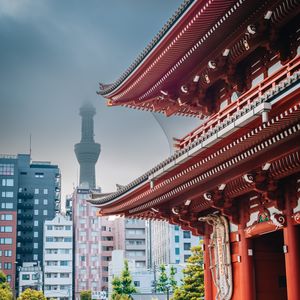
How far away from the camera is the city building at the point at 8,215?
11725cm

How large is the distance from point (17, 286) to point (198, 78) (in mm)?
100435

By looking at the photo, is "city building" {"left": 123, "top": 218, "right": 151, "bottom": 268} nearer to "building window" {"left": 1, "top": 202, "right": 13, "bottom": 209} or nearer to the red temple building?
"building window" {"left": 1, "top": 202, "right": 13, "bottom": 209}

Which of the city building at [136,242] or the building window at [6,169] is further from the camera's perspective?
the building window at [6,169]

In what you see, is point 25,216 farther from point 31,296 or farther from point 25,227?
point 31,296

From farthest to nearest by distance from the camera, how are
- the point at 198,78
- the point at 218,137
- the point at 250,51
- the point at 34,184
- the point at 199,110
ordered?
the point at 34,184 < the point at 199,110 < the point at 198,78 < the point at 250,51 < the point at 218,137

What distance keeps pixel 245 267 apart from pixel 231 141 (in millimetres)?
5931

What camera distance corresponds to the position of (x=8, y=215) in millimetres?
122188

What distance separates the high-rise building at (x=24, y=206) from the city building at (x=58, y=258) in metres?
6.74

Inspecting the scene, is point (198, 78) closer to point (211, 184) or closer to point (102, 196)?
point (211, 184)

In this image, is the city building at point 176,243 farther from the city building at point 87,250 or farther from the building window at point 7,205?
the building window at point 7,205

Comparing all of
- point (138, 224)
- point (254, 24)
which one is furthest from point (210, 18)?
point (138, 224)

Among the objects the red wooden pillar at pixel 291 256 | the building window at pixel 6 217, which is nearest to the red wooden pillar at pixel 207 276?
the red wooden pillar at pixel 291 256

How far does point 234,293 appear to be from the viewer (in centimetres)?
2211

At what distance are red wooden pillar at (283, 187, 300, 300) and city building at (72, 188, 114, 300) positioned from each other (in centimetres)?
9667
